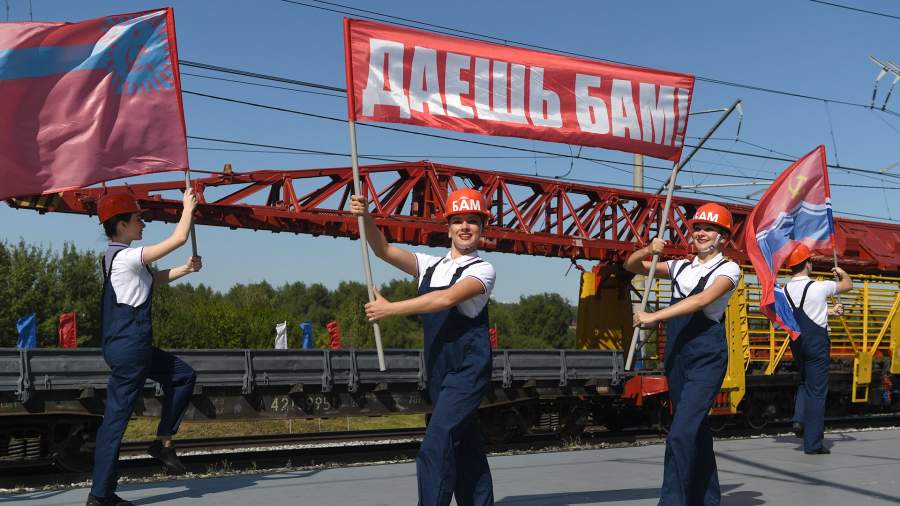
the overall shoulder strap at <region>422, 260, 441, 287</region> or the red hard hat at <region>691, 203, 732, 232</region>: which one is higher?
the red hard hat at <region>691, 203, 732, 232</region>

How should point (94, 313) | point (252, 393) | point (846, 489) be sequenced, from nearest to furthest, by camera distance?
point (846, 489)
point (252, 393)
point (94, 313)

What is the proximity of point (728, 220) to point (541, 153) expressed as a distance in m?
14.8

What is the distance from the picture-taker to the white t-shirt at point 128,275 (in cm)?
572

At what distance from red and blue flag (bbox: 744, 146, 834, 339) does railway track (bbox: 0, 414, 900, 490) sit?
258cm

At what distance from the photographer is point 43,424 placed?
916 centimetres

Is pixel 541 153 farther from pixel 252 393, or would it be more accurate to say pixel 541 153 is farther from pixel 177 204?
pixel 252 393

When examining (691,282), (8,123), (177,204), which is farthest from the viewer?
(177,204)

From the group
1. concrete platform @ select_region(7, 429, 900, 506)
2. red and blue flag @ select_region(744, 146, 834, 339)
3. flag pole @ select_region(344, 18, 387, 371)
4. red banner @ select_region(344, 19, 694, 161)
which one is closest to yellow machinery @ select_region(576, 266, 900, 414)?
red and blue flag @ select_region(744, 146, 834, 339)

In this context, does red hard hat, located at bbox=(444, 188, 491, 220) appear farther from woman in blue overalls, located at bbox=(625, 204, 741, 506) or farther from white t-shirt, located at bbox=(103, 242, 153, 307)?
white t-shirt, located at bbox=(103, 242, 153, 307)

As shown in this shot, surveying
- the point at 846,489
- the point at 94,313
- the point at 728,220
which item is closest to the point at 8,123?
the point at 728,220

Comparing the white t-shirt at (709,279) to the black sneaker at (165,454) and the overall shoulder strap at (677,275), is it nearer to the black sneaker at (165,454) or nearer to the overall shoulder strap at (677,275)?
the overall shoulder strap at (677,275)

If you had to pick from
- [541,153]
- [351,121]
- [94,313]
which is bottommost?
[94,313]

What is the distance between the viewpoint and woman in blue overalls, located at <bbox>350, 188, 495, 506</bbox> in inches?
179

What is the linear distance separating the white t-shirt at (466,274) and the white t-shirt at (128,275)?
1964 mm
